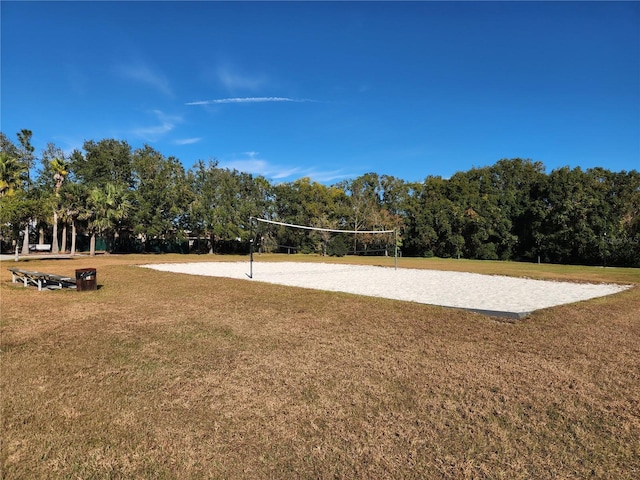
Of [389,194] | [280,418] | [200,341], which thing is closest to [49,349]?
[200,341]

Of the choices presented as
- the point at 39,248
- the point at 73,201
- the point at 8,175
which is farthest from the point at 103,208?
the point at 39,248

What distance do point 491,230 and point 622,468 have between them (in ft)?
→ 137

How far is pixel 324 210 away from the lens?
44.6 m

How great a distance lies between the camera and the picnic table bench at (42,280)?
33.5ft

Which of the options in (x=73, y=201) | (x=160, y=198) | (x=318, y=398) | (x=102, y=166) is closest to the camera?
(x=318, y=398)

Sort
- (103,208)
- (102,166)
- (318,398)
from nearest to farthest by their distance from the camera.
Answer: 1. (318,398)
2. (103,208)
3. (102,166)

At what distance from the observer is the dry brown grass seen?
250 cm

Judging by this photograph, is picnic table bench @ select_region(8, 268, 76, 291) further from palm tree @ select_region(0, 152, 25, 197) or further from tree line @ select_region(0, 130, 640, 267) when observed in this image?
tree line @ select_region(0, 130, 640, 267)

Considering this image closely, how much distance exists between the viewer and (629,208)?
33969 mm

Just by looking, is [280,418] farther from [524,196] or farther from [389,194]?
[389,194]

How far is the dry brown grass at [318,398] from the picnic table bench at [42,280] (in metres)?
3.95

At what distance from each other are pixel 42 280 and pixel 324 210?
3514 cm

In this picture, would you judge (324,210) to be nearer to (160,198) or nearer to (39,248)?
(160,198)

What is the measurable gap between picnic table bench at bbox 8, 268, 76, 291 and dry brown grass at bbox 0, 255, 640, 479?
155 inches
